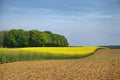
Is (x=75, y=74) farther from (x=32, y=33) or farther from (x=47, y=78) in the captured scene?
(x=32, y=33)

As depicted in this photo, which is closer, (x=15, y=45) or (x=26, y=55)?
(x=26, y=55)

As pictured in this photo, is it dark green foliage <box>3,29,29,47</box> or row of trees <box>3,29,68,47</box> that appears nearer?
dark green foliage <box>3,29,29,47</box>

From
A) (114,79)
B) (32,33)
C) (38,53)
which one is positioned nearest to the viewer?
(114,79)

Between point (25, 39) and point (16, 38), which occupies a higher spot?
point (16, 38)

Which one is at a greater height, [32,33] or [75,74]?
[32,33]

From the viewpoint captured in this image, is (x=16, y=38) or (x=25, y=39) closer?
(x=16, y=38)

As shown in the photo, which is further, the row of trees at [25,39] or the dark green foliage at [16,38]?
the row of trees at [25,39]

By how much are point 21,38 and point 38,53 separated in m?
30.8

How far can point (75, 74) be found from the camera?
58.7ft

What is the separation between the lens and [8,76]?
18.6 meters

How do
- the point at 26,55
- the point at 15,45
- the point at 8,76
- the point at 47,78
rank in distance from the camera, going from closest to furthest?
the point at 47,78, the point at 8,76, the point at 26,55, the point at 15,45

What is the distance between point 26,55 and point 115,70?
15.7m

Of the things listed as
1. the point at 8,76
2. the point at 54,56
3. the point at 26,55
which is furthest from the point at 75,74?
the point at 54,56

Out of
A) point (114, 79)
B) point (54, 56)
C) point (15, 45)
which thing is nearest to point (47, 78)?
point (114, 79)
